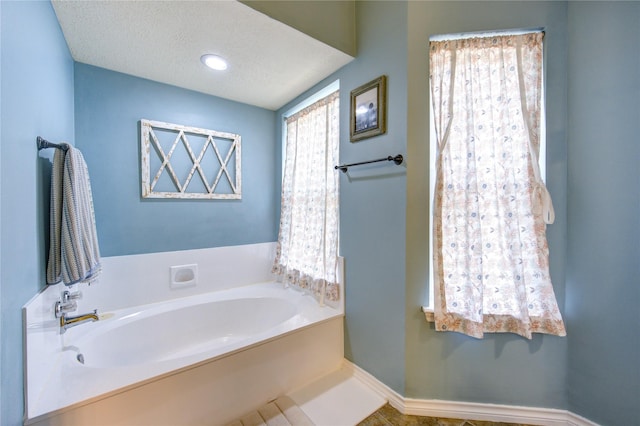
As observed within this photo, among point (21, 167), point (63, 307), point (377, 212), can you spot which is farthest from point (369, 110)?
point (63, 307)

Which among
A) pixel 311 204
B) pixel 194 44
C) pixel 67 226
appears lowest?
pixel 67 226

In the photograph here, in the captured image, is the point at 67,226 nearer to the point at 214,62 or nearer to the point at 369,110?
the point at 214,62

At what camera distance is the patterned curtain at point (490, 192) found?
4.18ft

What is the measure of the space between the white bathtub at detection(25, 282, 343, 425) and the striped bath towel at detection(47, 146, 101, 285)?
0.51 ft

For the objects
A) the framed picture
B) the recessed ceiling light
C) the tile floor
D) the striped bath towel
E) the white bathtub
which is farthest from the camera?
the recessed ceiling light

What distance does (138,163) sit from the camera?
73.9 inches

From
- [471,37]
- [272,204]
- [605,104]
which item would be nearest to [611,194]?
[605,104]

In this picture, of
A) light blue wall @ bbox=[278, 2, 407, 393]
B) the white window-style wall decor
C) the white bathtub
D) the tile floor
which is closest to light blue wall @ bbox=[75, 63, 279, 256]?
the white window-style wall decor

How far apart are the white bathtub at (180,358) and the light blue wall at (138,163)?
559 millimetres

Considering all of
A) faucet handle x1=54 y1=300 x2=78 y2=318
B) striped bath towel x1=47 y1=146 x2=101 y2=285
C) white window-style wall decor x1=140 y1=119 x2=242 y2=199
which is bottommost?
faucet handle x1=54 y1=300 x2=78 y2=318

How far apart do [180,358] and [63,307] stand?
0.68 meters

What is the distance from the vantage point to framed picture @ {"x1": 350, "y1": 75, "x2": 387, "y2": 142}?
1504 millimetres

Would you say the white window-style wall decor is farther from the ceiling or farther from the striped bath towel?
the striped bath towel

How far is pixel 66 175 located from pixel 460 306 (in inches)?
86.3
